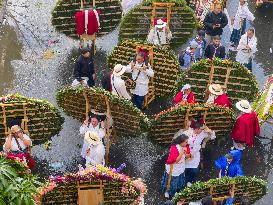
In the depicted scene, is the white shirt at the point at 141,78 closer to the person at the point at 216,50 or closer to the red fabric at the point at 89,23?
the person at the point at 216,50

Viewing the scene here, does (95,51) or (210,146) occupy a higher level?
(95,51)

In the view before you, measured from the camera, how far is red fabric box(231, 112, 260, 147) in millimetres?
13102

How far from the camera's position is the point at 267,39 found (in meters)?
17.9

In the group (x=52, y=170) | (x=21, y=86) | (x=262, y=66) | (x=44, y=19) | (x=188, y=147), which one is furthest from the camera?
(x=44, y=19)

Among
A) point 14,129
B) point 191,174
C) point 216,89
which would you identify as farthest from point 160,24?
point 14,129

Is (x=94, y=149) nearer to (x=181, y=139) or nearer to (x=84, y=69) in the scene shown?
(x=181, y=139)

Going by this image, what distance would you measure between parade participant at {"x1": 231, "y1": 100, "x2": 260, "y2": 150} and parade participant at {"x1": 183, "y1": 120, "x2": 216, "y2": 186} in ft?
2.10

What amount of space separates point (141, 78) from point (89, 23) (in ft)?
8.77

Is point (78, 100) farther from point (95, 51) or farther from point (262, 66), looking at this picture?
point (262, 66)

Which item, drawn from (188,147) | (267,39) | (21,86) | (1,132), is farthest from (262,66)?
(1,132)

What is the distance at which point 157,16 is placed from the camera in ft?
53.0

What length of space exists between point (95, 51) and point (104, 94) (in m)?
4.78

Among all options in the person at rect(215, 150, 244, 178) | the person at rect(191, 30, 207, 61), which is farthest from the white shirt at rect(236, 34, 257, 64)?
the person at rect(215, 150, 244, 178)

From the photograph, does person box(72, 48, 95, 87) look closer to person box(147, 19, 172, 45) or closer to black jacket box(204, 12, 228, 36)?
person box(147, 19, 172, 45)
